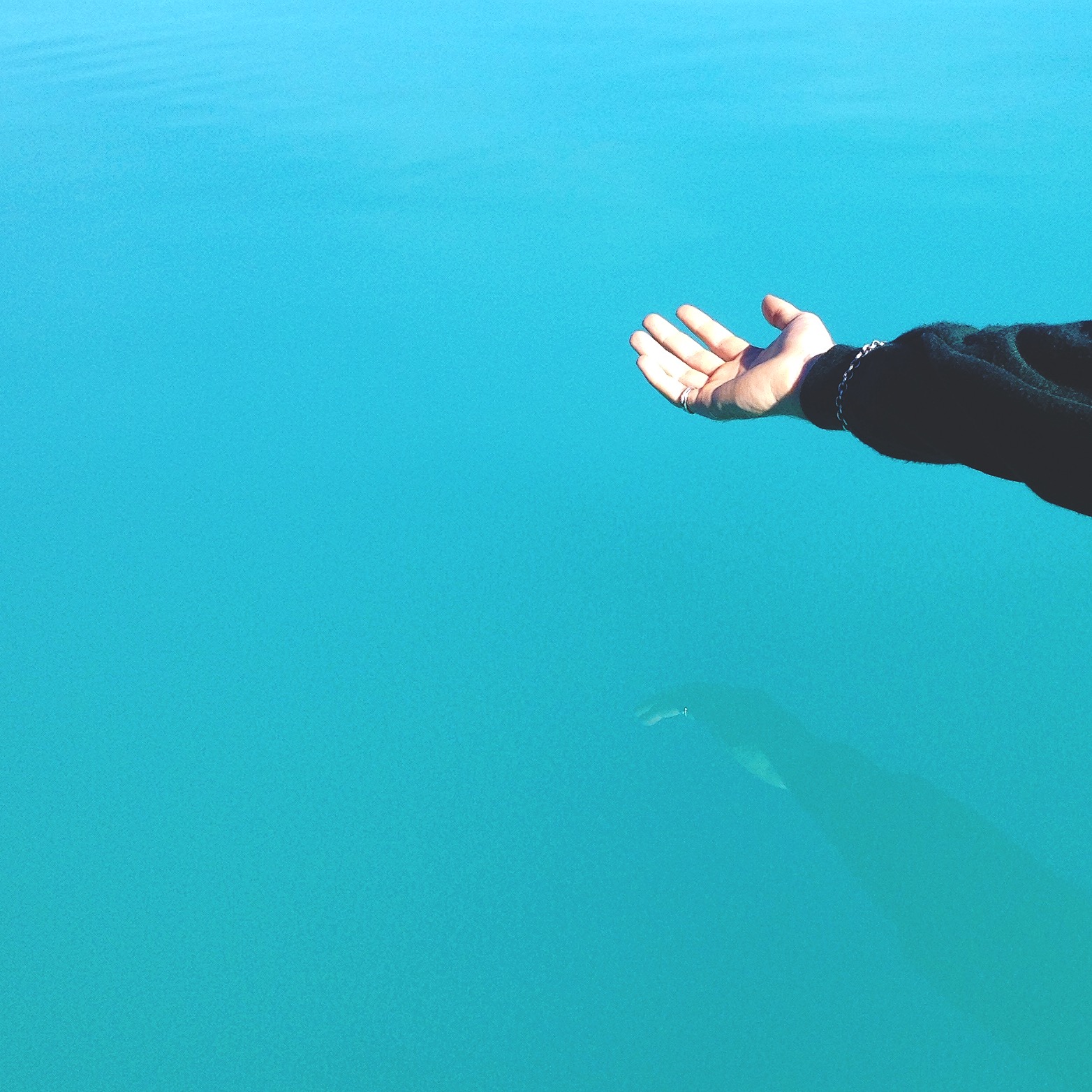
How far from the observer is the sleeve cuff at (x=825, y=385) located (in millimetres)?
845

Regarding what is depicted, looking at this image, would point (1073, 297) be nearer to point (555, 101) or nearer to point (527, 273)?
point (527, 273)

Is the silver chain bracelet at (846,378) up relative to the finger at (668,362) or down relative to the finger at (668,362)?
down

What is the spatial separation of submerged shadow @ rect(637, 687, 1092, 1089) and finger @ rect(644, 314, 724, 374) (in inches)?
13.9

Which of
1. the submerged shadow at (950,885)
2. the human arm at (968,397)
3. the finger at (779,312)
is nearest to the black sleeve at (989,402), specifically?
the human arm at (968,397)

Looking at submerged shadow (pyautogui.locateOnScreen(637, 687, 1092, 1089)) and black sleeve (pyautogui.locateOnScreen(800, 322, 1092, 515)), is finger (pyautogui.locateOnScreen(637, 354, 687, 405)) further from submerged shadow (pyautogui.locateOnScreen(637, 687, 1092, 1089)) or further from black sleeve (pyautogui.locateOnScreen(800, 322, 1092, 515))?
submerged shadow (pyautogui.locateOnScreen(637, 687, 1092, 1089))

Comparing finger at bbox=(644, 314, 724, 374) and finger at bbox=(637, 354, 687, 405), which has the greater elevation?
finger at bbox=(644, 314, 724, 374)

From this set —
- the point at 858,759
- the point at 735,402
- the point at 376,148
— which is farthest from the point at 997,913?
the point at 376,148

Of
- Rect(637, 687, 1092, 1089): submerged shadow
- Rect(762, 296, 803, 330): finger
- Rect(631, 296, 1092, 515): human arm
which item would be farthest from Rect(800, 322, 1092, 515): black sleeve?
Rect(637, 687, 1092, 1089): submerged shadow

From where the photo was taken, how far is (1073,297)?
158cm

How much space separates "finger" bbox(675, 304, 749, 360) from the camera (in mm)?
1042

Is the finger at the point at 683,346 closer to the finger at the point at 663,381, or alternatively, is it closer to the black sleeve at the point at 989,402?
the finger at the point at 663,381

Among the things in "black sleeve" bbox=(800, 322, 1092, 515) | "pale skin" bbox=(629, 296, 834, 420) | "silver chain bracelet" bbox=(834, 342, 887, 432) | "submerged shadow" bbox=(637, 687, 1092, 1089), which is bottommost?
"submerged shadow" bbox=(637, 687, 1092, 1089)

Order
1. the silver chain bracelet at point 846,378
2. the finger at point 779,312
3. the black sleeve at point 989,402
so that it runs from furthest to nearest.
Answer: the finger at point 779,312 → the silver chain bracelet at point 846,378 → the black sleeve at point 989,402

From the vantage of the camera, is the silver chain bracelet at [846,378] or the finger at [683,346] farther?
the finger at [683,346]
